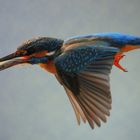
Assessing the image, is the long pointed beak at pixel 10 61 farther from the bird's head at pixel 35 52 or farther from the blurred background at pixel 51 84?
the blurred background at pixel 51 84

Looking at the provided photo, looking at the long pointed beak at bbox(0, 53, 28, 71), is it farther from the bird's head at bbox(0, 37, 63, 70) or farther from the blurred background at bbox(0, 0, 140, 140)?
the blurred background at bbox(0, 0, 140, 140)

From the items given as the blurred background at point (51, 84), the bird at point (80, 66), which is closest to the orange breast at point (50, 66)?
the bird at point (80, 66)

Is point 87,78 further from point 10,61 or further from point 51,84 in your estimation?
point 51,84

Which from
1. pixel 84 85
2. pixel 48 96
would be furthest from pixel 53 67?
pixel 48 96

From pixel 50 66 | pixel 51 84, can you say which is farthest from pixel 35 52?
pixel 51 84

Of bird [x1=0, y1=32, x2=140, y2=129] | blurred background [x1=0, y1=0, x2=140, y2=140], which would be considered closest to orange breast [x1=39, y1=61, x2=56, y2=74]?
bird [x1=0, y1=32, x2=140, y2=129]
